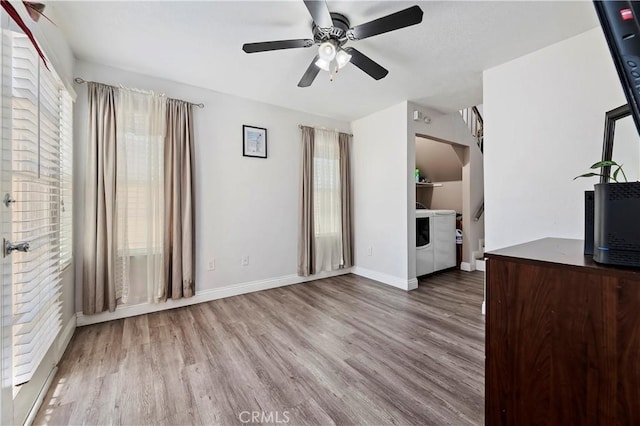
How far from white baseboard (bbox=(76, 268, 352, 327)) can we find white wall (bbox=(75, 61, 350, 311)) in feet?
0.19

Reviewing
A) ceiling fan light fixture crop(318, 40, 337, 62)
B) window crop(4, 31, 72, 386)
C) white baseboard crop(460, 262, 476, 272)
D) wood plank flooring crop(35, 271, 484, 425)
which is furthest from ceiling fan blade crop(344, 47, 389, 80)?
white baseboard crop(460, 262, 476, 272)

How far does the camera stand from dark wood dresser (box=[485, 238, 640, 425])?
2.35 feet

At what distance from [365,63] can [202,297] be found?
292 centimetres

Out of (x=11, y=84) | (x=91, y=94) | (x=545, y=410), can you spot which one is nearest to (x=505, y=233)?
(x=545, y=410)

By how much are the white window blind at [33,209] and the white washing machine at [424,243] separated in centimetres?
380

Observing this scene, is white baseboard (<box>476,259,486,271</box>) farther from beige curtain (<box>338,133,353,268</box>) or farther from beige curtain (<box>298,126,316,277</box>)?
beige curtain (<box>298,126,316,277</box>)

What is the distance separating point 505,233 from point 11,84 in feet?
11.5

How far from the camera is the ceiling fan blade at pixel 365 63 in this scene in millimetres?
1942

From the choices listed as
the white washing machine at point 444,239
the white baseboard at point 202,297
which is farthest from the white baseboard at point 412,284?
the white baseboard at point 202,297

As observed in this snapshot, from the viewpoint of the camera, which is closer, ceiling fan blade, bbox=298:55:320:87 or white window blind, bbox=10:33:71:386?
white window blind, bbox=10:33:71:386

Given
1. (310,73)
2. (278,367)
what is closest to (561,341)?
(278,367)

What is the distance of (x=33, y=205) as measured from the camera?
1426mm

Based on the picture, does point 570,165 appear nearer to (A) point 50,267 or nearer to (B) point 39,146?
(B) point 39,146

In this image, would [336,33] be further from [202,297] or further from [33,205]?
[202,297]
